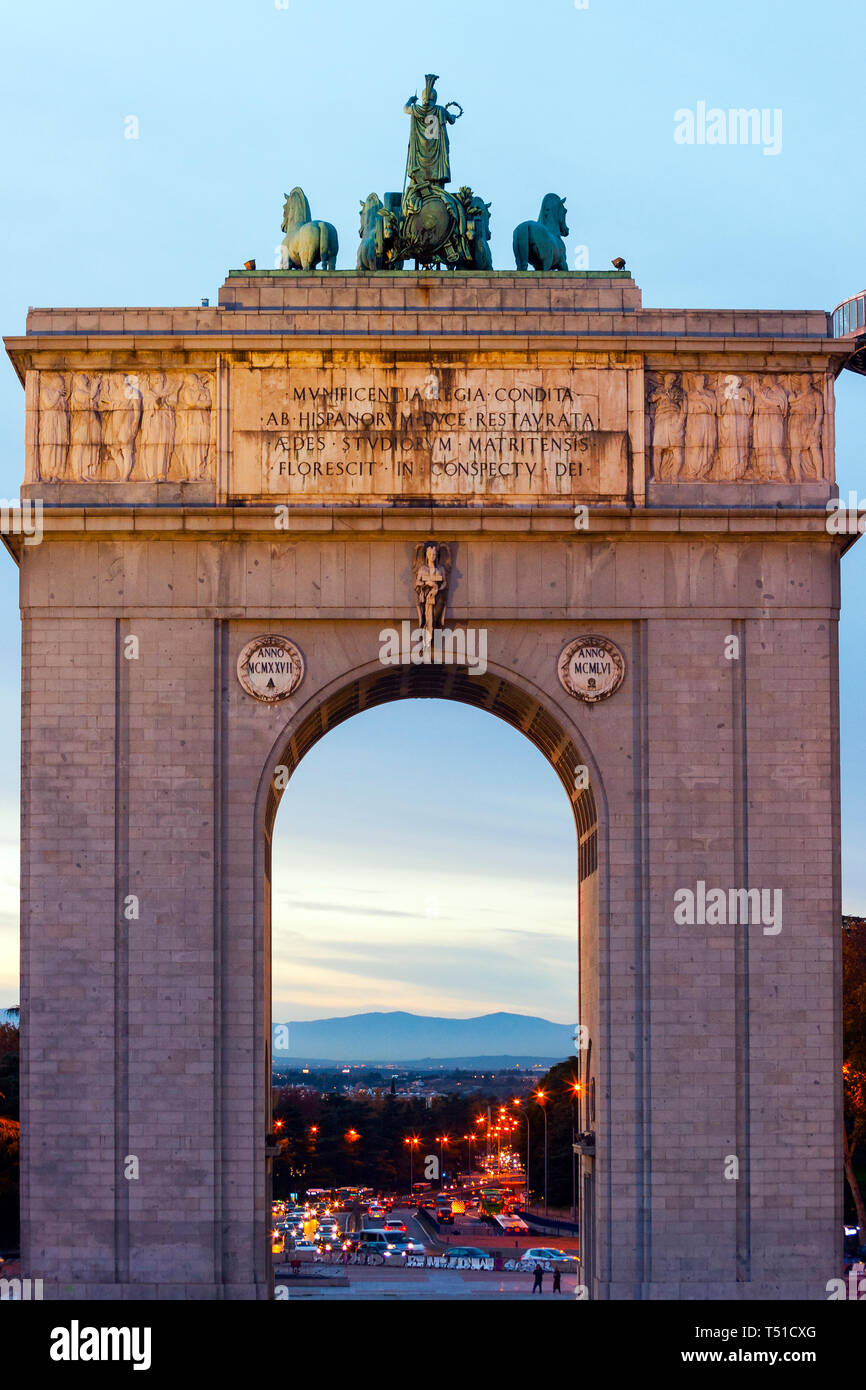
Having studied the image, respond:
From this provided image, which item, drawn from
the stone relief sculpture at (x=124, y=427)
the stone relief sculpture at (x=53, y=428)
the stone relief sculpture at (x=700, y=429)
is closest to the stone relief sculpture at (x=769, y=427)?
the stone relief sculpture at (x=700, y=429)

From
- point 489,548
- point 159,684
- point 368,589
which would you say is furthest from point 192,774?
point 489,548

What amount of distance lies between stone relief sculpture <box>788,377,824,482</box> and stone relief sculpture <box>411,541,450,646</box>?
739cm

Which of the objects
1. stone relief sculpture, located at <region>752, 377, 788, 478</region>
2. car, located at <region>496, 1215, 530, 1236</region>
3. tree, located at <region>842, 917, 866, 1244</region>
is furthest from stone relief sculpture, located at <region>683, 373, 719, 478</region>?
car, located at <region>496, 1215, 530, 1236</region>

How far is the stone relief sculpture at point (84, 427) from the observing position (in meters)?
36.8

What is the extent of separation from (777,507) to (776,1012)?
9974 mm

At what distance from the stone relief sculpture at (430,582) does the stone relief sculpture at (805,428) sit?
24.2 feet

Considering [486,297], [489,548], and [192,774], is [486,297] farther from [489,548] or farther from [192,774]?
[192,774]

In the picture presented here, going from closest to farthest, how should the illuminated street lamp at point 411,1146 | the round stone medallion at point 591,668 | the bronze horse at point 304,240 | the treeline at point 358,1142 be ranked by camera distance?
the round stone medallion at point 591,668, the bronze horse at point 304,240, the treeline at point 358,1142, the illuminated street lamp at point 411,1146

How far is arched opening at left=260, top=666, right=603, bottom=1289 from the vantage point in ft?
120

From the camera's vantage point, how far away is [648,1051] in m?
35.5

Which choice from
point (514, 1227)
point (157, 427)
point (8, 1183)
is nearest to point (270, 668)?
point (157, 427)
